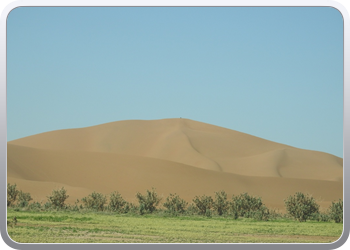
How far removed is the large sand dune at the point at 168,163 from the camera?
4122cm

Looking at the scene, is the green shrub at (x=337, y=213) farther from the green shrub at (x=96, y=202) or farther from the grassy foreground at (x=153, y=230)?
the green shrub at (x=96, y=202)

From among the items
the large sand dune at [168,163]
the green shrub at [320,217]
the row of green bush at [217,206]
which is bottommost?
the green shrub at [320,217]

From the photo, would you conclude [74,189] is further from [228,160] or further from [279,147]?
[279,147]

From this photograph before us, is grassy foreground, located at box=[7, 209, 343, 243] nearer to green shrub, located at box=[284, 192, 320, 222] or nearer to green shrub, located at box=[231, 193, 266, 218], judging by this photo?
green shrub, located at box=[284, 192, 320, 222]

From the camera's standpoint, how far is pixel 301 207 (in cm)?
2064

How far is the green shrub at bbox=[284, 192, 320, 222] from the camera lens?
2061 centimetres

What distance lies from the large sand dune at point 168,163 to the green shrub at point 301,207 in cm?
1454

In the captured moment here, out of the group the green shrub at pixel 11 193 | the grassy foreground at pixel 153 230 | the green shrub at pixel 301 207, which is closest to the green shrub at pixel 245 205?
the green shrub at pixel 301 207

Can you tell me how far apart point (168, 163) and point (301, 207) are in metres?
28.1

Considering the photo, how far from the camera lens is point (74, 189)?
35.6 m

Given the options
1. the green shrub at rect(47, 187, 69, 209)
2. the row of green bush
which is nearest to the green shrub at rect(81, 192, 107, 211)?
the row of green bush

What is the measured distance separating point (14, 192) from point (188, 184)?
20770 millimetres

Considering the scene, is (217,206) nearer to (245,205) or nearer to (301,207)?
(245,205)
